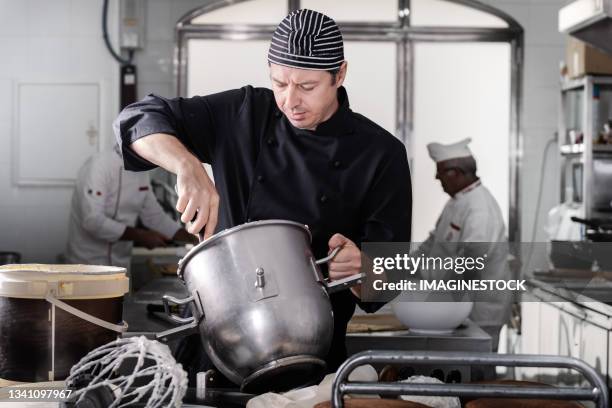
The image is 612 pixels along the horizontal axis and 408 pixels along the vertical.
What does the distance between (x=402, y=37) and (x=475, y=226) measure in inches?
81.0

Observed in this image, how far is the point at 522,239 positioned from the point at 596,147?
4.05ft

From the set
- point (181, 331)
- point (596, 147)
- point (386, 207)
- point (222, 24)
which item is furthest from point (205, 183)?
point (222, 24)

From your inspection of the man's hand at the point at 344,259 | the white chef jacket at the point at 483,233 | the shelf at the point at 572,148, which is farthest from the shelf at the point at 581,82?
the man's hand at the point at 344,259

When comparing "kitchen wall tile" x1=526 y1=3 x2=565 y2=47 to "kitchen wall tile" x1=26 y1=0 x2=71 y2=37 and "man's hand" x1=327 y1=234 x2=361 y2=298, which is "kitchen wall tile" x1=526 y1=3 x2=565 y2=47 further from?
"man's hand" x1=327 y1=234 x2=361 y2=298

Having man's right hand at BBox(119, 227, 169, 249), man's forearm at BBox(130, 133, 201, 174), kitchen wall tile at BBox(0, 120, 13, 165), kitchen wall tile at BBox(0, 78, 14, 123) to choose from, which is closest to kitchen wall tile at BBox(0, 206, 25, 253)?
kitchen wall tile at BBox(0, 120, 13, 165)

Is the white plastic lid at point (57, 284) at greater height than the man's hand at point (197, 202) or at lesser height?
lesser

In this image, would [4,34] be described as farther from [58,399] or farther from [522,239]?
[58,399]

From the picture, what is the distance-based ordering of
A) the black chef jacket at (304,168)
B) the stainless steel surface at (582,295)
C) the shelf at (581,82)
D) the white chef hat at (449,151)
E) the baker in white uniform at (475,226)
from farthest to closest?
the shelf at (581,82) < the white chef hat at (449,151) < the baker in white uniform at (475,226) < the stainless steel surface at (582,295) < the black chef jacket at (304,168)

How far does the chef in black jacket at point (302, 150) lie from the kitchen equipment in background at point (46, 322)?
0.41 m

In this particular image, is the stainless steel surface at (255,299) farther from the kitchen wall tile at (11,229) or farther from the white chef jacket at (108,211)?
Result: the kitchen wall tile at (11,229)

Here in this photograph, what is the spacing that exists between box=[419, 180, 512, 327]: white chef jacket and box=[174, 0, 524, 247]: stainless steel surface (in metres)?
1.50

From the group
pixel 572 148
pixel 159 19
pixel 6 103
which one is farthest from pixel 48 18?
pixel 572 148

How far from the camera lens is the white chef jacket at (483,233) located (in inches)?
191

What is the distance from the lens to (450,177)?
16.8 ft
